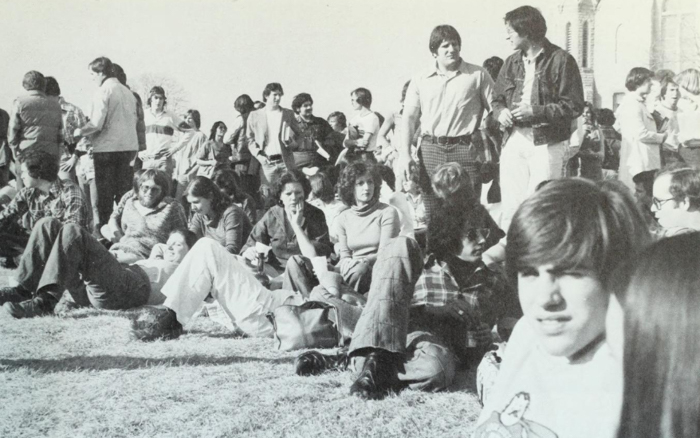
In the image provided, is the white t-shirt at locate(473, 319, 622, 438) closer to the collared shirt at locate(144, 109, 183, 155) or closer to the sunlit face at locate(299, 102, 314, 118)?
the sunlit face at locate(299, 102, 314, 118)

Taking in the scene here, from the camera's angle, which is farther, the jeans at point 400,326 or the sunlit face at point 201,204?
the sunlit face at point 201,204

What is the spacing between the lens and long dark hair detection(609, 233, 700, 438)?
2.81ft

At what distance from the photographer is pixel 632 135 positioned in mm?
4062

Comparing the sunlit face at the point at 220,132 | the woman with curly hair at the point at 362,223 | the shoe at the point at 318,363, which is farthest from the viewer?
the sunlit face at the point at 220,132

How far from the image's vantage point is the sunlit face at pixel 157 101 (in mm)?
5824

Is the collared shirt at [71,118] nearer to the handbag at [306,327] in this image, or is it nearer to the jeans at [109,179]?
the jeans at [109,179]

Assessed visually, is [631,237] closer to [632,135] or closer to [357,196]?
[357,196]

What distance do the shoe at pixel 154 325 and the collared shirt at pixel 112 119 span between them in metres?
2.23

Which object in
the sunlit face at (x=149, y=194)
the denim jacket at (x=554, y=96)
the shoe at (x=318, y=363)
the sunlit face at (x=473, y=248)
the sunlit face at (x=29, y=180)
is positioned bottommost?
the shoe at (x=318, y=363)

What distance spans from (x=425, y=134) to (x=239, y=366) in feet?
4.90

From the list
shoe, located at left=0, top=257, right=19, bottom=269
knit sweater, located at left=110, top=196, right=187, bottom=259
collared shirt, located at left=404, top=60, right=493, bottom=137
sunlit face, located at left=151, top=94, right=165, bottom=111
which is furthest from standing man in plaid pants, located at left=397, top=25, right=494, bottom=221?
sunlit face, located at left=151, top=94, right=165, bottom=111

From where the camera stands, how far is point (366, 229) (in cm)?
315

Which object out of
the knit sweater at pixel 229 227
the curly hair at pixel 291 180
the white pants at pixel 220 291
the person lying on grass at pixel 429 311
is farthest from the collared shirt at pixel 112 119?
the person lying on grass at pixel 429 311

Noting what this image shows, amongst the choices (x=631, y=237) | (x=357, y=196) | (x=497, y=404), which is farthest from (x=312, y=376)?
(x=631, y=237)
